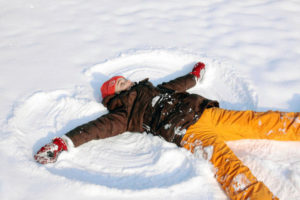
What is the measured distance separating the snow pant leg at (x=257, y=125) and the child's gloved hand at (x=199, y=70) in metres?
0.71

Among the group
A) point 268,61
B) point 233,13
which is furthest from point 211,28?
point 268,61

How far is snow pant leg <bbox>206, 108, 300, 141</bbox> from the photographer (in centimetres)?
200

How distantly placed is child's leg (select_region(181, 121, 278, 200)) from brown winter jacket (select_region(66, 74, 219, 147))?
0.09 metres

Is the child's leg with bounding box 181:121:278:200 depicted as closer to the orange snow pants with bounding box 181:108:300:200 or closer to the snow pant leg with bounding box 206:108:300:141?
the orange snow pants with bounding box 181:108:300:200

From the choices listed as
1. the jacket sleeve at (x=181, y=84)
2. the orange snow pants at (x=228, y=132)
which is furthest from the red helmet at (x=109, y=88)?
the orange snow pants at (x=228, y=132)

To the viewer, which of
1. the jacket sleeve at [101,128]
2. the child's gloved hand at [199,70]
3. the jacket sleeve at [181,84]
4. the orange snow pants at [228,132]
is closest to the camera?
the orange snow pants at [228,132]

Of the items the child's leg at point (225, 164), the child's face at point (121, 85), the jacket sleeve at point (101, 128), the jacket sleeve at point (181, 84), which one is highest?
the child's face at point (121, 85)

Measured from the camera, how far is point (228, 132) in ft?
6.85

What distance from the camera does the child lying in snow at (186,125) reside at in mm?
1818

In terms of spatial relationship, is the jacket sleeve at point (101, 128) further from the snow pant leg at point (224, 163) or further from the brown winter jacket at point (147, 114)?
the snow pant leg at point (224, 163)

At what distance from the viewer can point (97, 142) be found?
86.0 inches

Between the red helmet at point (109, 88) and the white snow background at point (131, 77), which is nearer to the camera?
the white snow background at point (131, 77)

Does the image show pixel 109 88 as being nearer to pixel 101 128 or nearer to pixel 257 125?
pixel 101 128

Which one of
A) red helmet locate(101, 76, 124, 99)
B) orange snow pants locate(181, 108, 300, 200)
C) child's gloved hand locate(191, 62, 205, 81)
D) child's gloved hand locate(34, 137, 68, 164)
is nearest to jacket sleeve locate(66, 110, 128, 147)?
child's gloved hand locate(34, 137, 68, 164)
